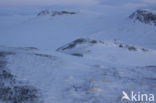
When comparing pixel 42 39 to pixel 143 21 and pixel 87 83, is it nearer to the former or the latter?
pixel 143 21

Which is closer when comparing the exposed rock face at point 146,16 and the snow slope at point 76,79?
the snow slope at point 76,79

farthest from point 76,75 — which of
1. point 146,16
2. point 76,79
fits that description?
point 146,16

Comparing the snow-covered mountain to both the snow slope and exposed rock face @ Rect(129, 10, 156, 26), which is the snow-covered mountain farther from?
exposed rock face @ Rect(129, 10, 156, 26)

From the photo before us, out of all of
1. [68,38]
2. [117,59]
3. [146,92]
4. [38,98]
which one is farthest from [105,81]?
[68,38]

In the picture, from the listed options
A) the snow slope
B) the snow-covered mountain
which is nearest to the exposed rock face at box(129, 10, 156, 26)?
the snow-covered mountain

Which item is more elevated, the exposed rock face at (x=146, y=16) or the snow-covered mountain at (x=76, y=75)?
the snow-covered mountain at (x=76, y=75)

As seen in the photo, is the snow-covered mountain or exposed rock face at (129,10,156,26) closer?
the snow-covered mountain

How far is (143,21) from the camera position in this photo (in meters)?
29.4

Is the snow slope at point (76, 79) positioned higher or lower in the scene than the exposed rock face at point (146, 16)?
higher

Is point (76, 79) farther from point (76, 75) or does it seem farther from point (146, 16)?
point (146, 16)

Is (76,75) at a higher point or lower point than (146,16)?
higher

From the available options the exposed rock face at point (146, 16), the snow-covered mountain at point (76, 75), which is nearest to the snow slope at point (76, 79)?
the snow-covered mountain at point (76, 75)

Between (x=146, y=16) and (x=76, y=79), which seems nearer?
(x=76, y=79)

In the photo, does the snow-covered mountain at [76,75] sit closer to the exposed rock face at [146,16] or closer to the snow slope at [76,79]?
the snow slope at [76,79]
